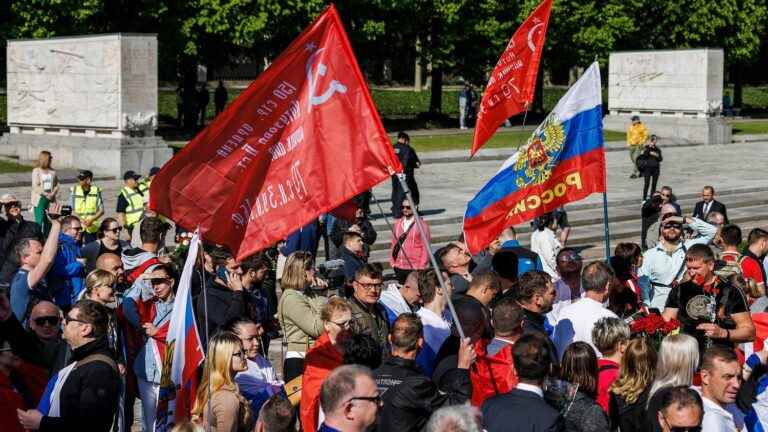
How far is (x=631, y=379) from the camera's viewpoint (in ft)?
24.6

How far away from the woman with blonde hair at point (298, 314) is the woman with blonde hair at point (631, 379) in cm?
244

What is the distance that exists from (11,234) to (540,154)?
5.77 metres

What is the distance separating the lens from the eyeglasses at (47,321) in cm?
823

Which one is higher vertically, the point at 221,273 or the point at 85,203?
the point at 85,203

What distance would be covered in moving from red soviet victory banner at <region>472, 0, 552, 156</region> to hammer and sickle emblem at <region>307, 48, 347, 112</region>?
5.11 meters

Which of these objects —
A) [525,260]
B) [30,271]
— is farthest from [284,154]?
[525,260]

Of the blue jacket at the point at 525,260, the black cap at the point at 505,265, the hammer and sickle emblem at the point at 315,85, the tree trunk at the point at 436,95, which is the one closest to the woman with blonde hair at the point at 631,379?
the hammer and sickle emblem at the point at 315,85

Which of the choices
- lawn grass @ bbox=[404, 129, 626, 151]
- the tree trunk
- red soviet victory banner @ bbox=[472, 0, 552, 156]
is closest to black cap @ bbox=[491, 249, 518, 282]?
red soviet victory banner @ bbox=[472, 0, 552, 156]

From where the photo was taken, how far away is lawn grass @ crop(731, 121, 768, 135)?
4600 cm

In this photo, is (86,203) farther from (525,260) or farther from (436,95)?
(436,95)

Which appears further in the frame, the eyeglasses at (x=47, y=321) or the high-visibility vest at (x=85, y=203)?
the high-visibility vest at (x=85, y=203)

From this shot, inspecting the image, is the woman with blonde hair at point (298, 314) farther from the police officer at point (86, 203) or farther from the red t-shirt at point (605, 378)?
the police officer at point (86, 203)

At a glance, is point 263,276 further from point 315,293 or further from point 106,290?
point 106,290

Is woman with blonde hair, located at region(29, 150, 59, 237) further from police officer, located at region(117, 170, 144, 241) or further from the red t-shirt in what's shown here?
the red t-shirt
